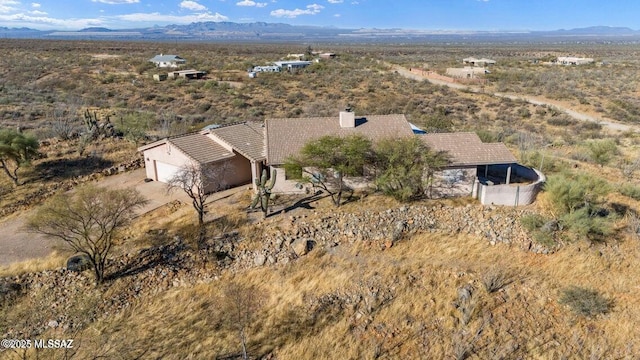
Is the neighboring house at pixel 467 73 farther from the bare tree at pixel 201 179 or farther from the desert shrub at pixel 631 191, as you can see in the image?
the bare tree at pixel 201 179

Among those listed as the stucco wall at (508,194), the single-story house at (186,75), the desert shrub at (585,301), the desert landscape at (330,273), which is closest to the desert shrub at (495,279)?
the desert landscape at (330,273)

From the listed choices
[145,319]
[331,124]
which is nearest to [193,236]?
[145,319]

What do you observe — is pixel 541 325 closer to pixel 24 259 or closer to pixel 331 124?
pixel 331 124

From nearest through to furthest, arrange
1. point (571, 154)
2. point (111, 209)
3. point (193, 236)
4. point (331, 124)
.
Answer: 1. point (111, 209)
2. point (193, 236)
3. point (331, 124)
4. point (571, 154)

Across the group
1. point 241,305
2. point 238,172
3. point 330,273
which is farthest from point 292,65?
point 241,305

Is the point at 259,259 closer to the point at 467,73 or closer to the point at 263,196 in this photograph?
the point at 263,196

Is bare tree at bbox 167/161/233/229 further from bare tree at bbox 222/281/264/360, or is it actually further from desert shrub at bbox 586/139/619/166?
desert shrub at bbox 586/139/619/166

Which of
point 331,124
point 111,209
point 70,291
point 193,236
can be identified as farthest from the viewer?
point 331,124
